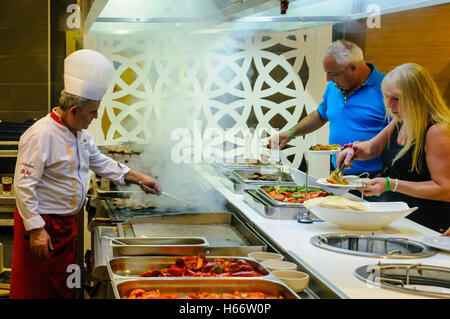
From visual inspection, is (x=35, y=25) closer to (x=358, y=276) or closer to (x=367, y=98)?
(x=367, y=98)

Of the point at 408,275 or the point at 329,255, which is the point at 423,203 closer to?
the point at 329,255

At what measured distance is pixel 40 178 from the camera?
2.74m

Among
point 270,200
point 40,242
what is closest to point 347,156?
point 270,200

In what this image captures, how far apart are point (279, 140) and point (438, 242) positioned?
2517 mm

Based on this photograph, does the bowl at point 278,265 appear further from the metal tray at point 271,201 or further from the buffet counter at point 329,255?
the metal tray at point 271,201

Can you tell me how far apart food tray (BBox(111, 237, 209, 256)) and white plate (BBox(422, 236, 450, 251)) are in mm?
832

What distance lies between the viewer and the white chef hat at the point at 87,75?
9.26 feet

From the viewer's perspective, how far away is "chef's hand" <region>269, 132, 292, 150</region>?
4309mm

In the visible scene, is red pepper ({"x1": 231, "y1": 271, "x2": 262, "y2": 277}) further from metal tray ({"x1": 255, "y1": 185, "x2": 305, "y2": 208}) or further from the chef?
the chef

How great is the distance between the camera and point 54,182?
9.23ft

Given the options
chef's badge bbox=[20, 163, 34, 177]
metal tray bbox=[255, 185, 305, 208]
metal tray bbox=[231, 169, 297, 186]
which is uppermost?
chef's badge bbox=[20, 163, 34, 177]

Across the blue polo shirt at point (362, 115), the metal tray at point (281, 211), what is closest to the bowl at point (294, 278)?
the metal tray at point (281, 211)

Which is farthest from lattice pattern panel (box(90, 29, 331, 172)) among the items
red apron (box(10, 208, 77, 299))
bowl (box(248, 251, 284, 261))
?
bowl (box(248, 251, 284, 261))

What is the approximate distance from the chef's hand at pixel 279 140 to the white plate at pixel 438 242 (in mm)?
2278
